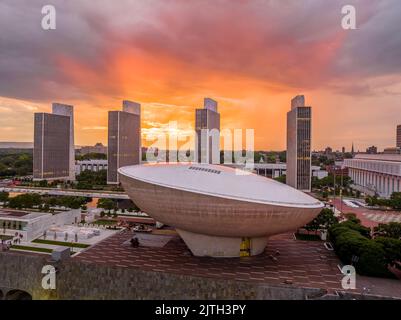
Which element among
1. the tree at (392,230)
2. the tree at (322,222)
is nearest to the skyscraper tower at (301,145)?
the tree at (322,222)

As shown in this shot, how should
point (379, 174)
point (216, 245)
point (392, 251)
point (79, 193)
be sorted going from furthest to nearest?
point (379, 174)
point (79, 193)
point (216, 245)
point (392, 251)

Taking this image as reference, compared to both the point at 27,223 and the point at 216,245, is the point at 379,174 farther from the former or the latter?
the point at 27,223

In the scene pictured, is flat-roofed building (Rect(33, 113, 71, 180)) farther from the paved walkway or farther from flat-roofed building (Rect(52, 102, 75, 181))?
the paved walkway

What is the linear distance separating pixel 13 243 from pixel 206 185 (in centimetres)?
1959

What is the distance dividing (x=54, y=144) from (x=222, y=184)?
6576cm

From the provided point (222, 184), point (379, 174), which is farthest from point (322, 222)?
point (379, 174)

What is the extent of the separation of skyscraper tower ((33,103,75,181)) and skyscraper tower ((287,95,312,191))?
5466 centimetres

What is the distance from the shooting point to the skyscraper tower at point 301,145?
6356cm

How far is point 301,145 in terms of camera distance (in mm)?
64312

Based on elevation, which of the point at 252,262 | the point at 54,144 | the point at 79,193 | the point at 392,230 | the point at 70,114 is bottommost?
the point at 252,262
